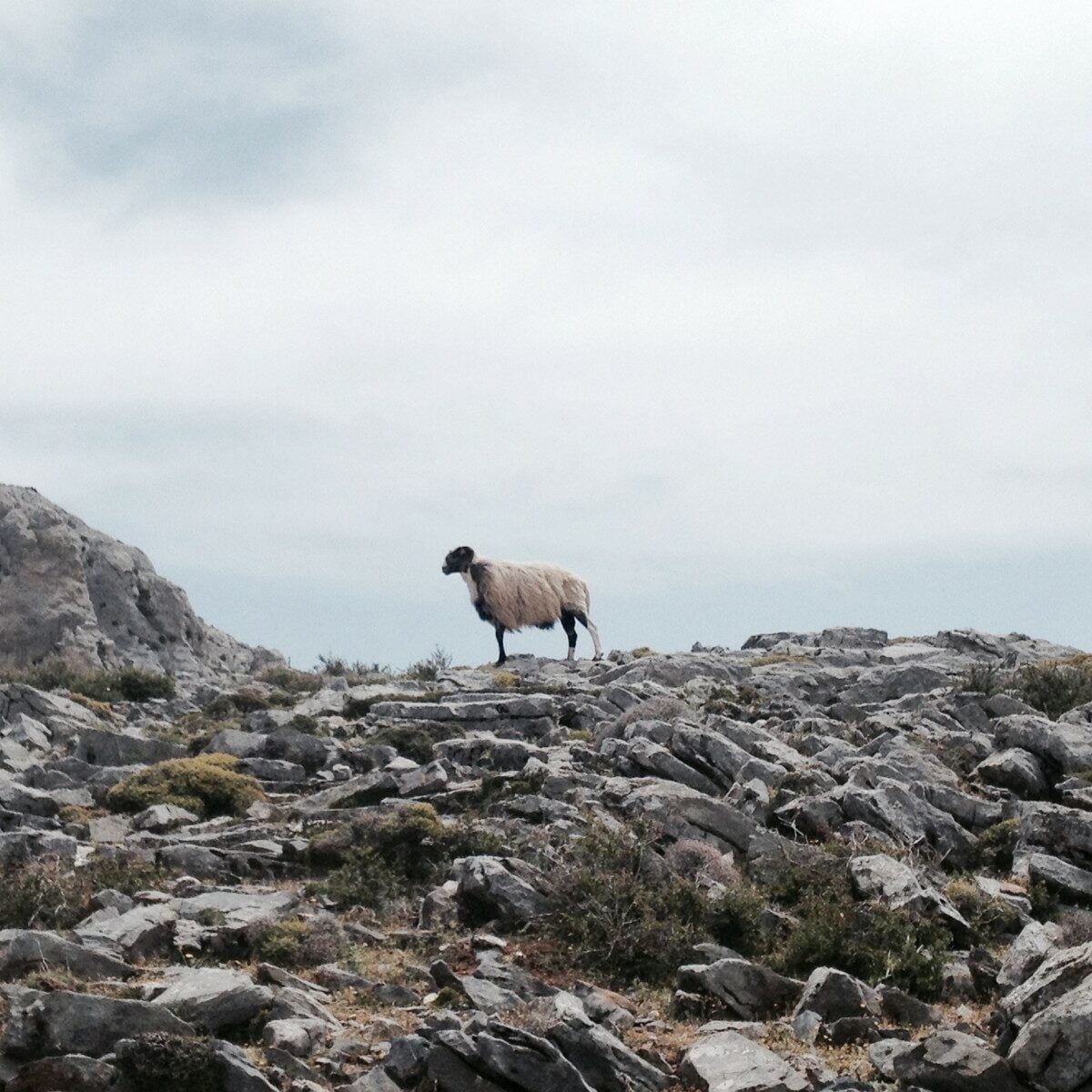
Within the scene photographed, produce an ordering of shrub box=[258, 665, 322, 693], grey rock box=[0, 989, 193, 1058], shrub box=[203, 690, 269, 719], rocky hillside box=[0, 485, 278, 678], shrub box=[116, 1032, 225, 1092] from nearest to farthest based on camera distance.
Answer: shrub box=[116, 1032, 225, 1092] < grey rock box=[0, 989, 193, 1058] < shrub box=[203, 690, 269, 719] < shrub box=[258, 665, 322, 693] < rocky hillside box=[0, 485, 278, 678]

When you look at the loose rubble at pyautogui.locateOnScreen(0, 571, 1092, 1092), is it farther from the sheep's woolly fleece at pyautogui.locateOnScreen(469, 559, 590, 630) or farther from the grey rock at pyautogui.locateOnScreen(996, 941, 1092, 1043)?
the sheep's woolly fleece at pyautogui.locateOnScreen(469, 559, 590, 630)

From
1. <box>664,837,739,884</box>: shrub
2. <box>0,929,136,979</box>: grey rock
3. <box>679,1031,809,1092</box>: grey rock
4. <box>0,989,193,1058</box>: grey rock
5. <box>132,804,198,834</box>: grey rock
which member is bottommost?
<box>679,1031,809,1092</box>: grey rock

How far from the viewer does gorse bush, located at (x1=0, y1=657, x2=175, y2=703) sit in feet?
119

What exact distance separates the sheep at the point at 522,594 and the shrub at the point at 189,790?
17560 millimetres

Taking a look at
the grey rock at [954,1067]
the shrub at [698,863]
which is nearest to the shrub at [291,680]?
the shrub at [698,863]

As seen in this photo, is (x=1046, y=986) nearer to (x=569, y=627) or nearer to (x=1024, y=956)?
(x=1024, y=956)

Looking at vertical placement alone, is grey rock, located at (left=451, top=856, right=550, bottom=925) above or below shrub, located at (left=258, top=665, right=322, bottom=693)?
below

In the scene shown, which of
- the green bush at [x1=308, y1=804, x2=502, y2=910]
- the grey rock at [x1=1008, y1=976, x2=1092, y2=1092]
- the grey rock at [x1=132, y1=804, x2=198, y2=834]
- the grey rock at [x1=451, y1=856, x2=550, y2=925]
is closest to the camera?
the grey rock at [x1=1008, y1=976, x2=1092, y2=1092]

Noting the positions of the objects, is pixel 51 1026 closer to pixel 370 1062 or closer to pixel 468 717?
pixel 370 1062

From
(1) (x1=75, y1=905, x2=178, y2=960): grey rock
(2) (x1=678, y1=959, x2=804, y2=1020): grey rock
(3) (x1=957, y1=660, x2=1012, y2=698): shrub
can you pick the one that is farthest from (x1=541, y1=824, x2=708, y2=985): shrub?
(3) (x1=957, y1=660, x2=1012, y2=698): shrub

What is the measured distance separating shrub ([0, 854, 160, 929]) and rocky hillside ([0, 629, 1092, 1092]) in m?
0.04

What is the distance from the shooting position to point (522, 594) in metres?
42.2

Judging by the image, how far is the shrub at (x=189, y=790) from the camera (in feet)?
76.7

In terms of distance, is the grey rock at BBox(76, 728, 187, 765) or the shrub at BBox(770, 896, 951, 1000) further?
the grey rock at BBox(76, 728, 187, 765)
